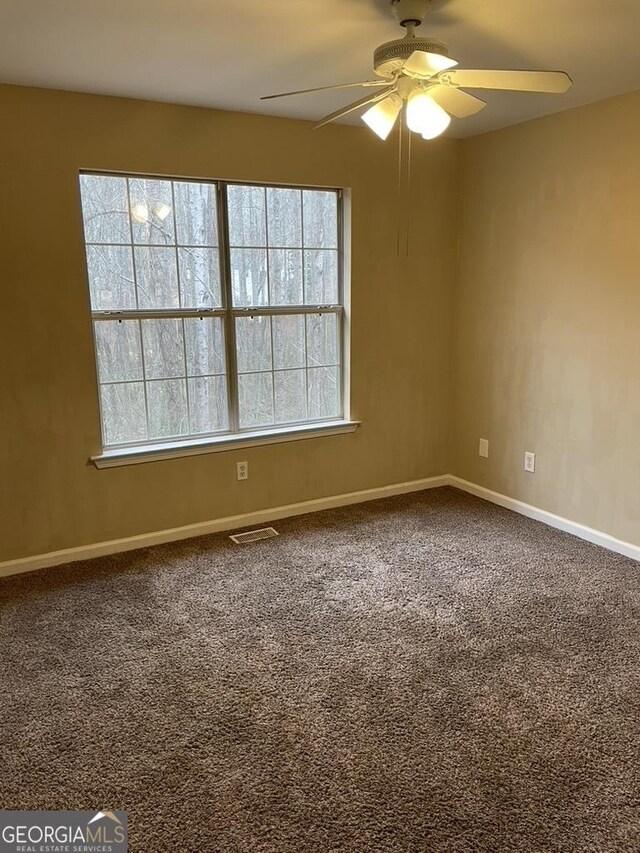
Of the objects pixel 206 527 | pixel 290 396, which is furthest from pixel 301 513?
pixel 290 396

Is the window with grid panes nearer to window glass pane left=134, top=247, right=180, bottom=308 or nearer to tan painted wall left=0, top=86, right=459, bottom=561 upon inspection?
window glass pane left=134, top=247, right=180, bottom=308

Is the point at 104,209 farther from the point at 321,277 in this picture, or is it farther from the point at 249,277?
the point at 321,277

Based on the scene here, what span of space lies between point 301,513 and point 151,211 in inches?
78.5

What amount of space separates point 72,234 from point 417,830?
114 inches

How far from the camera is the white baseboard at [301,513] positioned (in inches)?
130

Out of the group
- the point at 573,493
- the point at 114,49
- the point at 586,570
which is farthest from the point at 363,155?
the point at 586,570

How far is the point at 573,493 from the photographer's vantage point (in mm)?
3605

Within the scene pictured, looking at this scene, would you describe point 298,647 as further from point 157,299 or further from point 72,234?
point 72,234

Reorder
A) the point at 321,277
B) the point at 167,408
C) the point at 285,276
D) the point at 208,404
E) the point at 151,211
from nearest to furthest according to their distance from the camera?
the point at 151,211 → the point at 167,408 → the point at 208,404 → the point at 285,276 → the point at 321,277

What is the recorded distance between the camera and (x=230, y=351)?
363 centimetres

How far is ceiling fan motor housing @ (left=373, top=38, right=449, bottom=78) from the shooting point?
1927mm

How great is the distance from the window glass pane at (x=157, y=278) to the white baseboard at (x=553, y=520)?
2333 mm

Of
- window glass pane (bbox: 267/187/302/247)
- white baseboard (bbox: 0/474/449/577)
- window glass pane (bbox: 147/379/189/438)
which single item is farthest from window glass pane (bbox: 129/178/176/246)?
white baseboard (bbox: 0/474/449/577)

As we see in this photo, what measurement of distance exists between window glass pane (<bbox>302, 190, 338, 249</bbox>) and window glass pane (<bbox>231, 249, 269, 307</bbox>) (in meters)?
0.34
